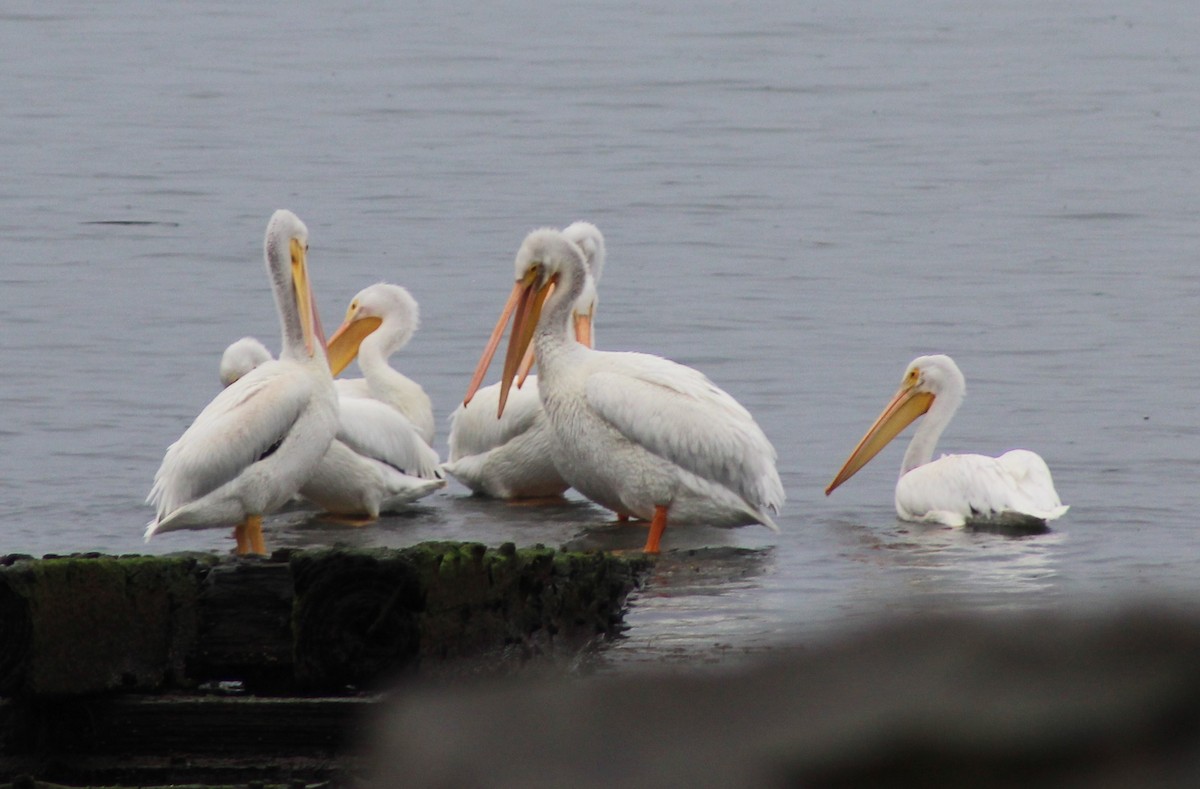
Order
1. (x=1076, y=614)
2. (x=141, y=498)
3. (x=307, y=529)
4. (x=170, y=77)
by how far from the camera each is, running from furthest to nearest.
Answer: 1. (x=170, y=77)
2. (x=141, y=498)
3. (x=307, y=529)
4. (x=1076, y=614)

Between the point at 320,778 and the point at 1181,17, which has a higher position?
the point at 1181,17

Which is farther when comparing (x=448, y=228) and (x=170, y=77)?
(x=170, y=77)

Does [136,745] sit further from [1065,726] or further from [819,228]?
[819,228]

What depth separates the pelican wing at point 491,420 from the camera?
926 centimetres

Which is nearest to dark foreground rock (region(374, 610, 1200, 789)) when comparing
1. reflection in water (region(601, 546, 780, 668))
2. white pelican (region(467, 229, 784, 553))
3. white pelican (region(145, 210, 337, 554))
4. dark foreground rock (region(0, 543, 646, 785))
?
dark foreground rock (region(0, 543, 646, 785))

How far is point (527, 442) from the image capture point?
9.22m

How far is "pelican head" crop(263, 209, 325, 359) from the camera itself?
7898 mm

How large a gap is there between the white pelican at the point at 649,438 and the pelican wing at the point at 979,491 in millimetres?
734

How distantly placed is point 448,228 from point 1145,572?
11979mm

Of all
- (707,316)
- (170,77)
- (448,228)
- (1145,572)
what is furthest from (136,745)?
(170,77)

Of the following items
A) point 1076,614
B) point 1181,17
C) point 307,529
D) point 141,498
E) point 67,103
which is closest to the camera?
point 1076,614

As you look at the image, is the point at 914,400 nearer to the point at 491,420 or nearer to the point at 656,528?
the point at 491,420

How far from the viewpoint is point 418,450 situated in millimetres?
9055

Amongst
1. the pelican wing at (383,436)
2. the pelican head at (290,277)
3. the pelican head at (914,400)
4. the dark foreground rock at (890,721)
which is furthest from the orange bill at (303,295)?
the dark foreground rock at (890,721)
